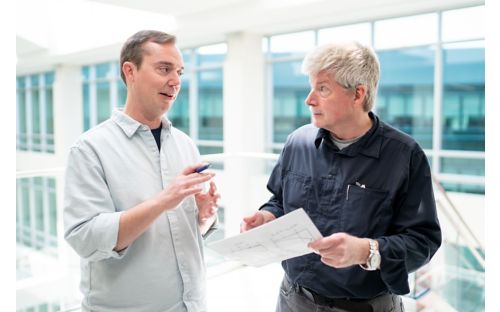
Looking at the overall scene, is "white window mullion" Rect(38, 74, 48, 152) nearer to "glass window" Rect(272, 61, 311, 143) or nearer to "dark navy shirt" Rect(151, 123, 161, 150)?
"glass window" Rect(272, 61, 311, 143)

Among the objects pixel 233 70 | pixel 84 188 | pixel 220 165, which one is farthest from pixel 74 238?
pixel 220 165

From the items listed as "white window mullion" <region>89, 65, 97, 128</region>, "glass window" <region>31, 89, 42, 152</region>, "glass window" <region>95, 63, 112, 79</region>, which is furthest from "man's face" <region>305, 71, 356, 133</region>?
"glass window" <region>31, 89, 42, 152</region>

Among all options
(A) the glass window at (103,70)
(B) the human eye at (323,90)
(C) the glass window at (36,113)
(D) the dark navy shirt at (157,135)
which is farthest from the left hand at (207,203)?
(C) the glass window at (36,113)

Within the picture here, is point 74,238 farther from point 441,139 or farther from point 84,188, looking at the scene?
point 441,139

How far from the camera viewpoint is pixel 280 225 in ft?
3.93

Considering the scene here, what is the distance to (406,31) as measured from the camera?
704cm

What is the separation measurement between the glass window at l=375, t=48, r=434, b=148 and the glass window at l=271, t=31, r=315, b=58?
1.34m

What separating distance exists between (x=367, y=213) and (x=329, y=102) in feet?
1.21

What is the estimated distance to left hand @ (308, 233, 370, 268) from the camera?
3.98ft

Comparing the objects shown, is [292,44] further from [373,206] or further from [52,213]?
[52,213]

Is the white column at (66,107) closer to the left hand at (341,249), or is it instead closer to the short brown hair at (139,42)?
the short brown hair at (139,42)

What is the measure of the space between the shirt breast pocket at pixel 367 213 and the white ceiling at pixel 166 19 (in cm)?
505

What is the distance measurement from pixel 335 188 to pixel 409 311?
1.86m

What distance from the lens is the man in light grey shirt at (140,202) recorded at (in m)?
1.25
